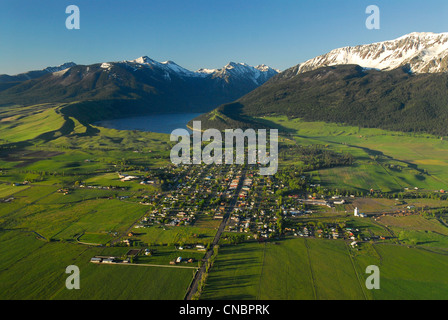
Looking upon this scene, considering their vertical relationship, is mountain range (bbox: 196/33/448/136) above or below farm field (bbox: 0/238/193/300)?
above

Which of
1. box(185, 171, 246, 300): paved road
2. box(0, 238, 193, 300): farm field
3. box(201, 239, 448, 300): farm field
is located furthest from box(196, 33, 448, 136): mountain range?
box(0, 238, 193, 300): farm field

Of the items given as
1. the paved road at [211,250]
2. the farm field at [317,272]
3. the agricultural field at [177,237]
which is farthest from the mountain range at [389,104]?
the farm field at [317,272]

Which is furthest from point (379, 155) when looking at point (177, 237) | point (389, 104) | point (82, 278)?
point (82, 278)

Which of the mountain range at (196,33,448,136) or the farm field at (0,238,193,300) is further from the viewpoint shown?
the mountain range at (196,33,448,136)

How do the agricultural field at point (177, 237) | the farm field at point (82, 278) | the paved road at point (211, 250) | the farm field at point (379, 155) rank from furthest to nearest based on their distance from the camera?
1. the farm field at point (379, 155)
2. the agricultural field at point (177, 237)
3. the paved road at point (211, 250)
4. the farm field at point (82, 278)

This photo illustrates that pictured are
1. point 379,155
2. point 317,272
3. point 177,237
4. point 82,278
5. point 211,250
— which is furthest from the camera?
point 379,155

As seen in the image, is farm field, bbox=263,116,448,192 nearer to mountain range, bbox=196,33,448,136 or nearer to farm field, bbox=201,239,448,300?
mountain range, bbox=196,33,448,136

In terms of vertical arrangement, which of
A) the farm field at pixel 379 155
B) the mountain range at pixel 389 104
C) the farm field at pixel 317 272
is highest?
the mountain range at pixel 389 104

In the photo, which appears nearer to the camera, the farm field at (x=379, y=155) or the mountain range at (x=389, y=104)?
the farm field at (x=379, y=155)

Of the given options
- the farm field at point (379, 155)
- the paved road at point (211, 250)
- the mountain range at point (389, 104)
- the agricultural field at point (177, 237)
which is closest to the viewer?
the paved road at point (211, 250)

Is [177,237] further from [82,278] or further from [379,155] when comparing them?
[379,155]

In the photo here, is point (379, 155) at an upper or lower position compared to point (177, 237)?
upper

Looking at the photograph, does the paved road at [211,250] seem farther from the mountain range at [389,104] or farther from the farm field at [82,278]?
the mountain range at [389,104]
